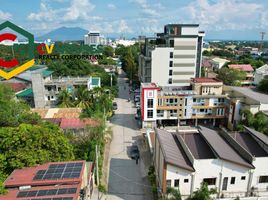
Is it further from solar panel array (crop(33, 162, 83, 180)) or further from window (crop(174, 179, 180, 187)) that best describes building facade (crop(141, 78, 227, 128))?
solar panel array (crop(33, 162, 83, 180))

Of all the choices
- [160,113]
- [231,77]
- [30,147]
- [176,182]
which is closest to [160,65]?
[160,113]

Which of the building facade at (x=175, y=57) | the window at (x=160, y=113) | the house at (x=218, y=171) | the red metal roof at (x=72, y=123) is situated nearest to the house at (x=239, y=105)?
the window at (x=160, y=113)

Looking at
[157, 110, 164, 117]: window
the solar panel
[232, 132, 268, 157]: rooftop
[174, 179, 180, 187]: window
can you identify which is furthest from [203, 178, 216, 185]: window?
[157, 110, 164, 117]: window

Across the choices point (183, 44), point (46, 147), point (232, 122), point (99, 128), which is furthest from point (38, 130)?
point (183, 44)

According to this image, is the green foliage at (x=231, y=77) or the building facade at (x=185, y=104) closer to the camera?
the building facade at (x=185, y=104)

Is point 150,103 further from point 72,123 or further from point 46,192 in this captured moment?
point 46,192

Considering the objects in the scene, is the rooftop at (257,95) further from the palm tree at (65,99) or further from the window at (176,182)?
the palm tree at (65,99)

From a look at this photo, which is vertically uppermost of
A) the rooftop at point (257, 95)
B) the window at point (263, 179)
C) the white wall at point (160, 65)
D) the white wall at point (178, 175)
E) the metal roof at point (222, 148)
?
the white wall at point (160, 65)

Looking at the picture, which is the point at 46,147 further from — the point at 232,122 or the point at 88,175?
the point at 232,122
